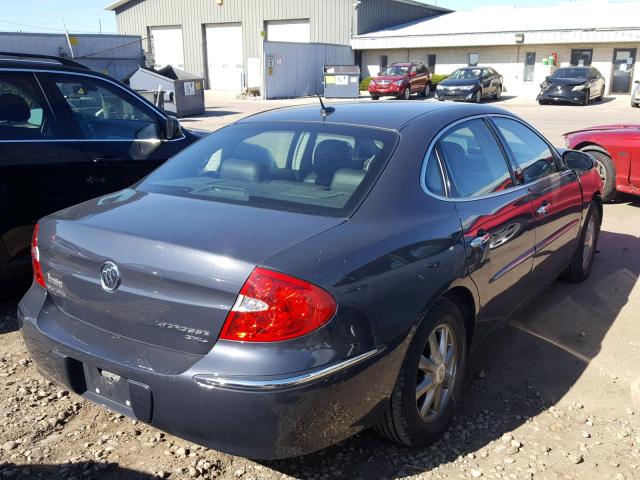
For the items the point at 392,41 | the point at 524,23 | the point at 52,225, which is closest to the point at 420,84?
the point at 392,41

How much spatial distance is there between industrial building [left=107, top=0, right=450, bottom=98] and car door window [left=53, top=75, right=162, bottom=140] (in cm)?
2994

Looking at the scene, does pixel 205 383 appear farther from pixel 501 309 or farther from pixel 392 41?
pixel 392 41

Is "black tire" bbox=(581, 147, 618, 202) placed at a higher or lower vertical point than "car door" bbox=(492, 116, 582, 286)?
lower

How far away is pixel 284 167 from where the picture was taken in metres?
3.21

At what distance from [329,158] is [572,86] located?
26.6 m

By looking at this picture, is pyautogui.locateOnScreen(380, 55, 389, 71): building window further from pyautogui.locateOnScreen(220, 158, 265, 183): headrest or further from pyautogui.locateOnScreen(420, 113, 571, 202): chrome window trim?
pyautogui.locateOnScreen(220, 158, 265, 183): headrest

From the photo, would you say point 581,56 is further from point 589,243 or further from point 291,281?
point 291,281

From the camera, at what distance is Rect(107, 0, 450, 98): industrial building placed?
37.8m

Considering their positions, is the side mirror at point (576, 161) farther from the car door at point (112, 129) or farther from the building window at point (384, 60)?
the building window at point (384, 60)

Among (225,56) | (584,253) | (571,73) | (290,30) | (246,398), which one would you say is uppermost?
(290,30)

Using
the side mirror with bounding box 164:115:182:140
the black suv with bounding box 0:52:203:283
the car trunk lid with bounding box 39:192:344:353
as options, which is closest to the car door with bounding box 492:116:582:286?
the car trunk lid with bounding box 39:192:344:353

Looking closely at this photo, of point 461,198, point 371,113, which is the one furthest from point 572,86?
point 461,198

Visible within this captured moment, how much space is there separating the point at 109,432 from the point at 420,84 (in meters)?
30.1

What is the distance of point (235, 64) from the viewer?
41.4 m
